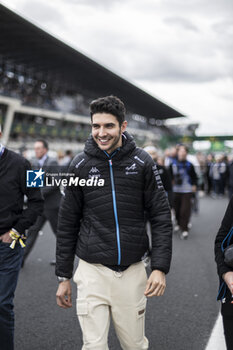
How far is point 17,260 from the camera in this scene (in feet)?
10.1

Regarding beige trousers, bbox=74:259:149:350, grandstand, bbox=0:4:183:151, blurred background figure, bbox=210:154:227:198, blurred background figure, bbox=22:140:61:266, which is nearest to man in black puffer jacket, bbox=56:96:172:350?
beige trousers, bbox=74:259:149:350

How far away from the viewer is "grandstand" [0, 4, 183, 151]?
32.8 m

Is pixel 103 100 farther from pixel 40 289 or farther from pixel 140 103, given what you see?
pixel 140 103

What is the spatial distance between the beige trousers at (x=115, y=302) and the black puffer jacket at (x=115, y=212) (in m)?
0.10

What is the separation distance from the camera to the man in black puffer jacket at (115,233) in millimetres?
2502

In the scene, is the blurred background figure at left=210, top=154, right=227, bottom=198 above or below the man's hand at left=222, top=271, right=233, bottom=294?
below

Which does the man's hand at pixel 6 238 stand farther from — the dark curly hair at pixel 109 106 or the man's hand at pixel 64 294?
the dark curly hair at pixel 109 106

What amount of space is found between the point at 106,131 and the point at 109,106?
6.1 inches

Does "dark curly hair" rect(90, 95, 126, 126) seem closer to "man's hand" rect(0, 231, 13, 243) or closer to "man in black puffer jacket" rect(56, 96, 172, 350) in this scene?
"man in black puffer jacket" rect(56, 96, 172, 350)

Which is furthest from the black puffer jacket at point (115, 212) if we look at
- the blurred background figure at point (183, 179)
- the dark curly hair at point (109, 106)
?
the blurred background figure at point (183, 179)

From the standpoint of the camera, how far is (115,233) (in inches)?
98.7

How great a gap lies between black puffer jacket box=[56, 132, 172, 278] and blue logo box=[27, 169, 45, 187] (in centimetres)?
46

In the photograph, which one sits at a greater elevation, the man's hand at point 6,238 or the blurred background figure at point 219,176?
the man's hand at point 6,238

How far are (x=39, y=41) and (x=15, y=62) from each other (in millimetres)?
6425
